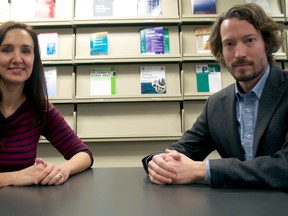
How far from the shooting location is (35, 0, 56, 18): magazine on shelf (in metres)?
2.47

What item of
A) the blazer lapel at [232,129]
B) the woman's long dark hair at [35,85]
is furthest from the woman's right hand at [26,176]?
the blazer lapel at [232,129]

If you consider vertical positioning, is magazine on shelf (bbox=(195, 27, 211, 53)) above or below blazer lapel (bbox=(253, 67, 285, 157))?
above

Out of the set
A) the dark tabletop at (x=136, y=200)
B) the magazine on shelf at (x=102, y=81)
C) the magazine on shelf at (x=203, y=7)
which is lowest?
the dark tabletop at (x=136, y=200)

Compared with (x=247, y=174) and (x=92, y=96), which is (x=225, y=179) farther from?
(x=92, y=96)

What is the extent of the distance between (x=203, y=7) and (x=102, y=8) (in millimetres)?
1003

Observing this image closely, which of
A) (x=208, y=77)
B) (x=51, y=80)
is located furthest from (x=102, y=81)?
(x=208, y=77)

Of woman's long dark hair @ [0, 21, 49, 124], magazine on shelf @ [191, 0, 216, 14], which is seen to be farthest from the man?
magazine on shelf @ [191, 0, 216, 14]

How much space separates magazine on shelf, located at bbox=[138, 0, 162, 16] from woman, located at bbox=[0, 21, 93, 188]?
1.36 m

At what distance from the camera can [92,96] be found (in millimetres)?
2371

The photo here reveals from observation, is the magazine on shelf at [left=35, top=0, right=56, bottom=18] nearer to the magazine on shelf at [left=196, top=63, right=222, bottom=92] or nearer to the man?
the magazine on shelf at [left=196, top=63, right=222, bottom=92]

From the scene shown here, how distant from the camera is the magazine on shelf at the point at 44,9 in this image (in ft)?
8.11

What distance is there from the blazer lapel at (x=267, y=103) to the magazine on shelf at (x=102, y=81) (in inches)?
63.2

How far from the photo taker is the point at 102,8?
97.7 inches

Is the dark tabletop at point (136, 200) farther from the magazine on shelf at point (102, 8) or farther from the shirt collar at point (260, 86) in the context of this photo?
the magazine on shelf at point (102, 8)
